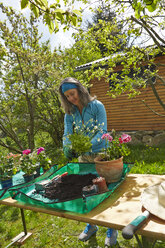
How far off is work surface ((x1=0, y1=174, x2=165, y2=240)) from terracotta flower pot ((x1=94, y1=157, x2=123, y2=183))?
0.10 m

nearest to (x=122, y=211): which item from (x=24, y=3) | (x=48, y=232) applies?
(x=24, y=3)

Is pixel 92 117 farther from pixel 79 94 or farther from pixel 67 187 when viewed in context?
pixel 67 187

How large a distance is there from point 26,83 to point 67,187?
6040mm

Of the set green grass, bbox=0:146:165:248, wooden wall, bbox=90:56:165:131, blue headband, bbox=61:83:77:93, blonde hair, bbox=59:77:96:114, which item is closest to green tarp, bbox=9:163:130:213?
blonde hair, bbox=59:77:96:114

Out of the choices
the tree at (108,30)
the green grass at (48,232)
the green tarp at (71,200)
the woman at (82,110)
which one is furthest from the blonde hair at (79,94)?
the tree at (108,30)

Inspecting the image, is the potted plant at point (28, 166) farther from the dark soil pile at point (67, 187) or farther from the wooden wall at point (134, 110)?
the wooden wall at point (134, 110)

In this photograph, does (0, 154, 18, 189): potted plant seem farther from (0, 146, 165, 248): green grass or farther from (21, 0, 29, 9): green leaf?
(21, 0, 29, 9): green leaf

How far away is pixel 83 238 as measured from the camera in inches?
103

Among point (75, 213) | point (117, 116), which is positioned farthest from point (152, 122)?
point (75, 213)

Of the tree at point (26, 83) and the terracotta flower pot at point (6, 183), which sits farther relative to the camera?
the tree at point (26, 83)

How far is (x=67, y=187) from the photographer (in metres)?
1.55

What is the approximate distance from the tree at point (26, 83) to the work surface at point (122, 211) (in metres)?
5.14

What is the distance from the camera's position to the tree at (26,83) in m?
6.50

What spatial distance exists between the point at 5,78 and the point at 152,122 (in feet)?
20.0
